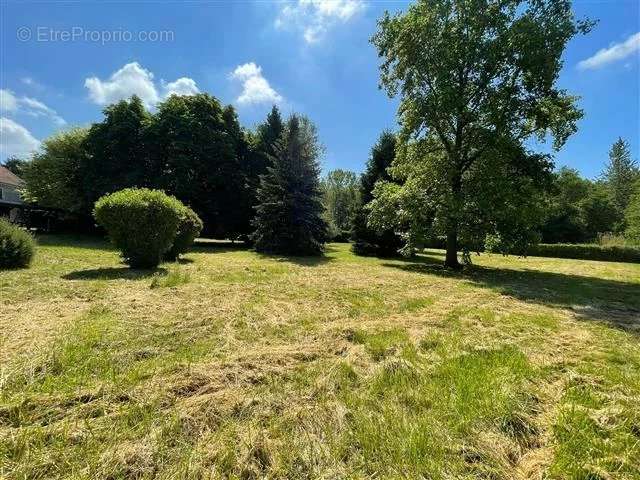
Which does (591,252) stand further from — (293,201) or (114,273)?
(114,273)

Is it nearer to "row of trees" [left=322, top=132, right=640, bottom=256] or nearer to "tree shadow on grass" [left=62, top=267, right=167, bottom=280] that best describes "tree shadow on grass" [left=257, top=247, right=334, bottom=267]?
"row of trees" [left=322, top=132, right=640, bottom=256]

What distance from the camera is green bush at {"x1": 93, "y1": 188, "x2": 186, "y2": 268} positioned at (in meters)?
9.01

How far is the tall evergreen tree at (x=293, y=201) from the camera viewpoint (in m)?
17.0

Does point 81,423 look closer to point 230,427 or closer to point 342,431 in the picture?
point 230,427

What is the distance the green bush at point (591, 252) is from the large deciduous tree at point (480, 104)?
48.7 ft

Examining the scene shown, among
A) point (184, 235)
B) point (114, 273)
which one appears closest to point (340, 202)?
point (184, 235)

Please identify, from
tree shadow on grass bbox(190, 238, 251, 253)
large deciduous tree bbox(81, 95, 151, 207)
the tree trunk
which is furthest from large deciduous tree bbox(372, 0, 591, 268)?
large deciduous tree bbox(81, 95, 151, 207)

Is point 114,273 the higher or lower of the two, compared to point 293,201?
lower

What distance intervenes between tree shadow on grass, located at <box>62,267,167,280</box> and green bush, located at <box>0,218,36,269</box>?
1.42 meters

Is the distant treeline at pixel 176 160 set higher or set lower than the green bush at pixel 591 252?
→ higher

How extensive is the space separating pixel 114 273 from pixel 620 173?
2820 inches

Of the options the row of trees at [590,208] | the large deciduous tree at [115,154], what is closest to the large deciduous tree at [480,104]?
the large deciduous tree at [115,154]

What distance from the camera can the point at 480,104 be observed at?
12.7 metres

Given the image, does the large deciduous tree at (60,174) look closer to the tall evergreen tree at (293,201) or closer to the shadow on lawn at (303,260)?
the tall evergreen tree at (293,201)
